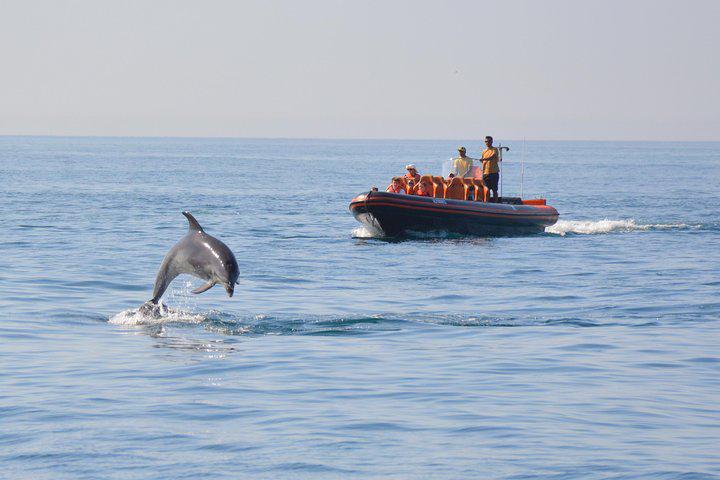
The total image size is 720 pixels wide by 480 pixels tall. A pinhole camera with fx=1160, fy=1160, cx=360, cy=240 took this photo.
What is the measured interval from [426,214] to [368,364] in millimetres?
16192

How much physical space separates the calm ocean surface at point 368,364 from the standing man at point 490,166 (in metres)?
2.41

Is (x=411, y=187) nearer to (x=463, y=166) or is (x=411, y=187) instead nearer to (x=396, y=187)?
(x=396, y=187)

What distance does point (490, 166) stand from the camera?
1175 inches

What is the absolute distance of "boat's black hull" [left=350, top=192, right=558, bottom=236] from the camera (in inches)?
1138

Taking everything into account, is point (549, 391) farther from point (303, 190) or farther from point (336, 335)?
point (303, 190)

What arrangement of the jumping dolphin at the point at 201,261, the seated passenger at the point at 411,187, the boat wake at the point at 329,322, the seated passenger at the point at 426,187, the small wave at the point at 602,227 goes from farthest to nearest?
the small wave at the point at 602,227 → the seated passenger at the point at 411,187 → the seated passenger at the point at 426,187 → the boat wake at the point at 329,322 → the jumping dolphin at the point at 201,261

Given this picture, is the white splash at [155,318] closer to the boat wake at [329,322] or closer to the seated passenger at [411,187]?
the boat wake at [329,322]

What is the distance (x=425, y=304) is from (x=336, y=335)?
3.33 metres

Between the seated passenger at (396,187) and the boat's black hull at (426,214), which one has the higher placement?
the seated passenger at (396,187)

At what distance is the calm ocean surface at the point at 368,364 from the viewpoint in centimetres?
941

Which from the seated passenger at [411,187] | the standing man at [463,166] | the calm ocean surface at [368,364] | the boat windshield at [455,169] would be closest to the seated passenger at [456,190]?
the standing man at [463,166]

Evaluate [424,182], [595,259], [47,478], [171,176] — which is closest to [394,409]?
[47,478]

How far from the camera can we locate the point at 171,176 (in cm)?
7725

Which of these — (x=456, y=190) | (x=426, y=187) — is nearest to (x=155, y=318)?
(x=426, y=187)
